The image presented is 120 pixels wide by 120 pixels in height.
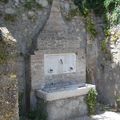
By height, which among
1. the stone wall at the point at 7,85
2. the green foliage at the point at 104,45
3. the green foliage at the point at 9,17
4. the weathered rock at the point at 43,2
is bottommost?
the stone wall at the point at 7,85

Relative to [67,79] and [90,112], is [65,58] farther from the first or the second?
[90,112]

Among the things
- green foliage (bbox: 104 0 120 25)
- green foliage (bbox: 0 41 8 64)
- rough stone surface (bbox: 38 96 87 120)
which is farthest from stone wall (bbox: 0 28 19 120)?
green foliage (bbox: 104 0 120 25)

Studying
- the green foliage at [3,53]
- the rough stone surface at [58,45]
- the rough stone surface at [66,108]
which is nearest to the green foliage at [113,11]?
the rough stone surface at [58,45]

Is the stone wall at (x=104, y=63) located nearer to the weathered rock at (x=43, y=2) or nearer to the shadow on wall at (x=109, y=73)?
the shadow on wall at (x=109, y=73)

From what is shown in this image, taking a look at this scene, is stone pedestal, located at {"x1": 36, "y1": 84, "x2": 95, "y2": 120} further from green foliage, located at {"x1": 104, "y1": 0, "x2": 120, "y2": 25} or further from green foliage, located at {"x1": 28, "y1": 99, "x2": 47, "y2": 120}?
green foliage, located at {"x1": 104, "y1": 0, "x2": 120, "y2": 25}

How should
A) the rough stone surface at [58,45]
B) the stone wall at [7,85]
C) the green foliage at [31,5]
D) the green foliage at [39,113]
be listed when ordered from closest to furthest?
the stone wall at [7,85], the green foliage at [39,113], the rough stone surface at [58,45], the green foliage at [31,5]

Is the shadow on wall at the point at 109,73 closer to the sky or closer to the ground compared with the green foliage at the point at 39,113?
closer to the sky

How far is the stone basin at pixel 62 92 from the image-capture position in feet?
26.1

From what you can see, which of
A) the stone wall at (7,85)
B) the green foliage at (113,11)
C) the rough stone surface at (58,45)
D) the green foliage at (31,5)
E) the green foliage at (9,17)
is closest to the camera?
the stone wall at (7,85)

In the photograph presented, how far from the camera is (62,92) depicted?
8133 millimetres

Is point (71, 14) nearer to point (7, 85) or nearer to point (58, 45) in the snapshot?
point (58, 45)

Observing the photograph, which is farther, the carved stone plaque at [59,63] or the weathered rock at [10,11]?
the carved stone plaque at [59,63]

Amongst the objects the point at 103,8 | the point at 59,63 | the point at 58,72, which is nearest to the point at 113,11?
the point at 103,8

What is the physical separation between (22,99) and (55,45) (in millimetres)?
1723
